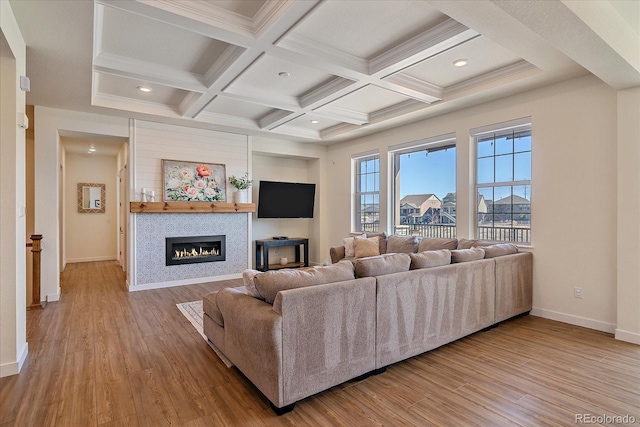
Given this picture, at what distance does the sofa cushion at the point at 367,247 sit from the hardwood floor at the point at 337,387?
2296 millimetres

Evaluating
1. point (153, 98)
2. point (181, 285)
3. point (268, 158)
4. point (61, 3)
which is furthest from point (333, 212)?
point (61, 3)

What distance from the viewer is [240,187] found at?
6.45 metres

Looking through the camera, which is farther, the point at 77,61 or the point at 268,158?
the point at 268,158

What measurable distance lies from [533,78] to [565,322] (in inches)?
111

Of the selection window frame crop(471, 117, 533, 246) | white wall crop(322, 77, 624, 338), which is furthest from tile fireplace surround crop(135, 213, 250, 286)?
white wall crop(322, 77, 624, 338)

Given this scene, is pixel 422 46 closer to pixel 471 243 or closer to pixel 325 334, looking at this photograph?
pixel 471 243

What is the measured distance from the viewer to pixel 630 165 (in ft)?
10.8

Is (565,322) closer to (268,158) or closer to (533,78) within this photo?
(533,78)

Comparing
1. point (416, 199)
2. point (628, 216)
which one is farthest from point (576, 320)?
point (416, 199)

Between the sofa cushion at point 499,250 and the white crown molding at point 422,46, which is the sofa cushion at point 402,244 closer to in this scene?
the sofa cushion at point 499,250

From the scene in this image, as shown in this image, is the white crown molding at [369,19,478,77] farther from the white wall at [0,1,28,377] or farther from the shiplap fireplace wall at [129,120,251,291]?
the shiplap fireplace wall at [129,120,251,291]

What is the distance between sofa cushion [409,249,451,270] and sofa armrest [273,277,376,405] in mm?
624

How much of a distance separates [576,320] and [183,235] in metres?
5.82

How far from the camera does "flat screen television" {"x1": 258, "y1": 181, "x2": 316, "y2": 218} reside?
23.0ft
